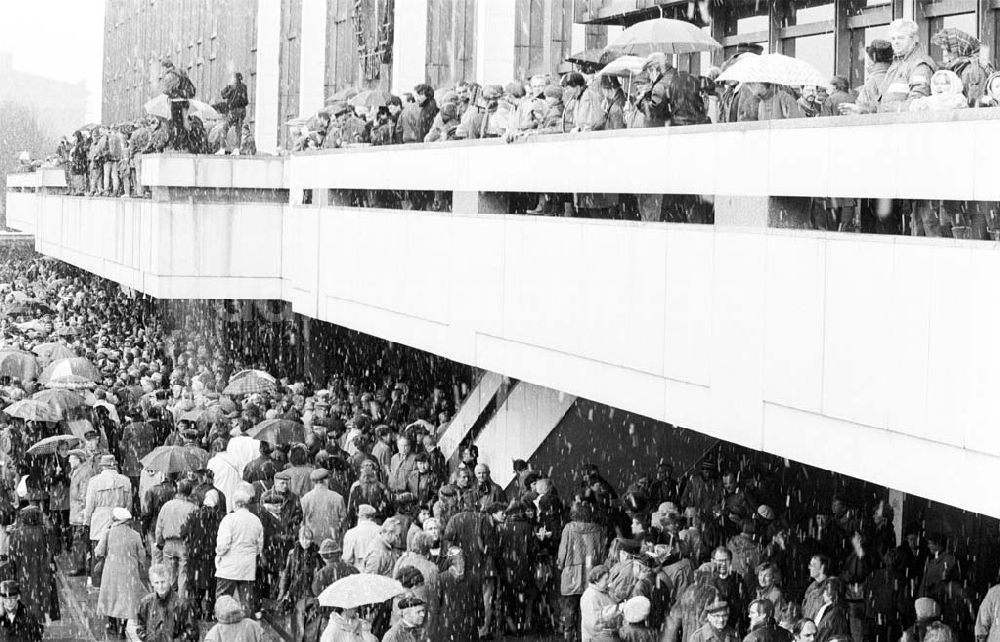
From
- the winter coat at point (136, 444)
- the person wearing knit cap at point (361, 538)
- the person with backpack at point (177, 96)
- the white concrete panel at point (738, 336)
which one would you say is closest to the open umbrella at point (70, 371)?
the winter coat at point (136, 444)

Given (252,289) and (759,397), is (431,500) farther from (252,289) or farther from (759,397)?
(252,289)

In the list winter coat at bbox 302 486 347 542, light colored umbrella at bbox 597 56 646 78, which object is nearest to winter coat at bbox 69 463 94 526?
winter coat at bbox 302 486 347 542

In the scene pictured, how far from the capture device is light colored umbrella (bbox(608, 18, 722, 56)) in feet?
51.0

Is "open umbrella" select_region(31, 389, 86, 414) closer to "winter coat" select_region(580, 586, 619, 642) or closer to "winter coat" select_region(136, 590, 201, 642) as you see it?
"winter coat" select_region(136, 590, 201, 642)

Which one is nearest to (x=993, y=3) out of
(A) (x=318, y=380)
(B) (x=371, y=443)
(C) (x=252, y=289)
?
(B) (x=371, y=443)

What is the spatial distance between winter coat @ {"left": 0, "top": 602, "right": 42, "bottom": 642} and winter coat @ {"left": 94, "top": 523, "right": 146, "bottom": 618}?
857 mm

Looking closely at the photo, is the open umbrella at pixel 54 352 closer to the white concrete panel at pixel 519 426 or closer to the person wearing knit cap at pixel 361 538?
the white concrete panel at pixel 519 426

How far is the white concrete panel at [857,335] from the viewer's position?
38.4 feet

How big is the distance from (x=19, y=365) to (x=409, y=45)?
29.0 ft

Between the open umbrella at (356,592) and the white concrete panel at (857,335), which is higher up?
the white concrete panel at (857,335)

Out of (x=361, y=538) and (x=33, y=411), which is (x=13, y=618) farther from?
(x=33, y=411)

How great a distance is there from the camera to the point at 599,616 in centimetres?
1248

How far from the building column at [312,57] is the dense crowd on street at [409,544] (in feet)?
50.8

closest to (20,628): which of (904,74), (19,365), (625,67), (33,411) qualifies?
(33,411)
